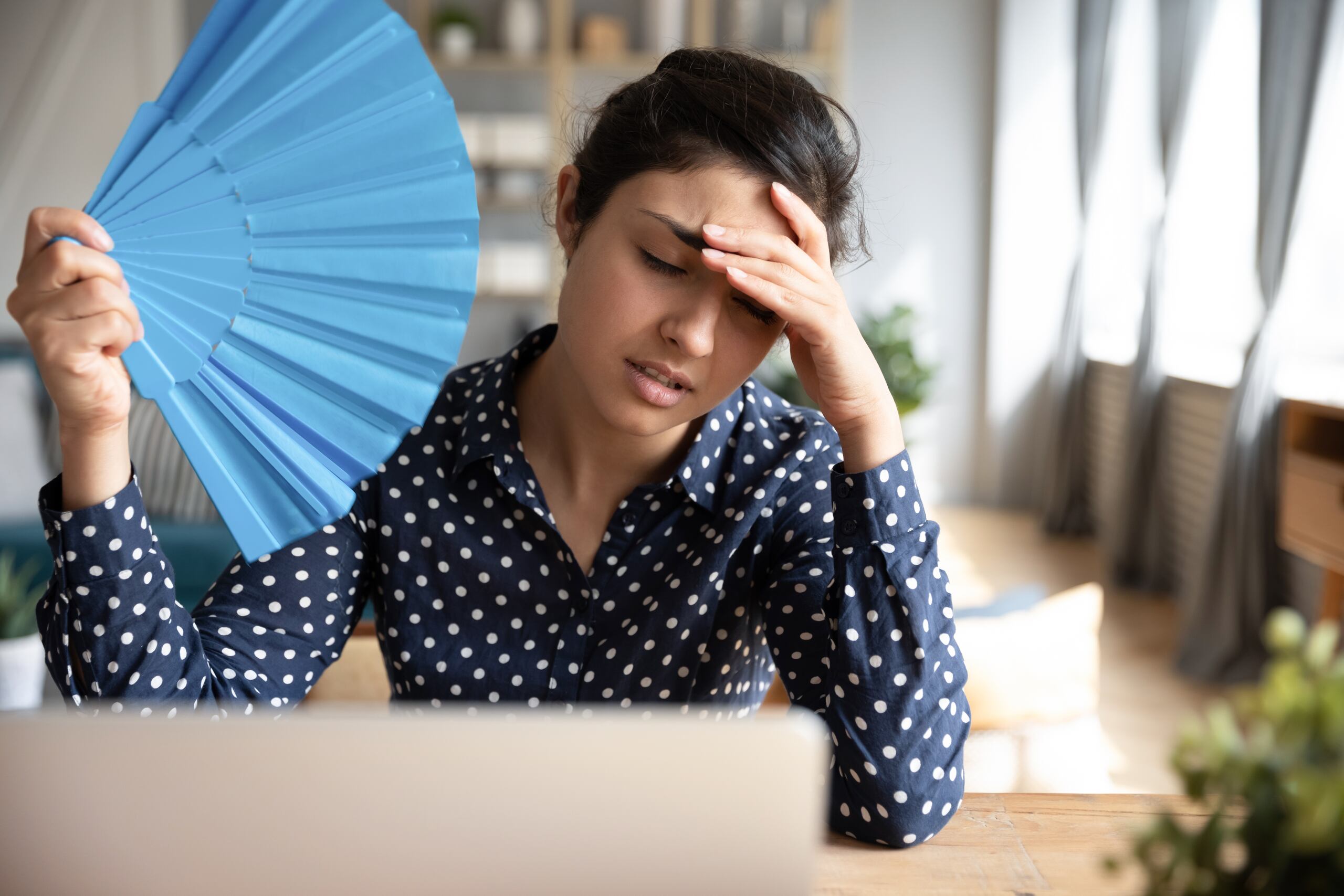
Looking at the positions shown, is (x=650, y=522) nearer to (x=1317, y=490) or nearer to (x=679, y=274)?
(x=679, y=274)

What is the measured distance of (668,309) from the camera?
1072 millimetres

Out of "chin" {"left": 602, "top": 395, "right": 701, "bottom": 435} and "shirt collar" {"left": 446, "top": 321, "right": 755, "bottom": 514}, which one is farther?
"shirt collar" {"left": 446, "top": 321, "right": 755, "bottom": 514}

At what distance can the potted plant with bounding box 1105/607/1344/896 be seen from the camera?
17.7 inches

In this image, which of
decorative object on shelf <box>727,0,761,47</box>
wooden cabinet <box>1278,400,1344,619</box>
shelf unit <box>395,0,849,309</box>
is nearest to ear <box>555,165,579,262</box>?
wooden cabinet <box>1278,400,1344,619</box>

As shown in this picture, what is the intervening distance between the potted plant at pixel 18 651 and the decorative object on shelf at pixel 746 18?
4.41 m

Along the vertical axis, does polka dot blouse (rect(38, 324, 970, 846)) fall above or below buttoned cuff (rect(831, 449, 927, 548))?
below

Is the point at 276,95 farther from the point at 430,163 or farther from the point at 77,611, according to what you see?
the point at 77,611

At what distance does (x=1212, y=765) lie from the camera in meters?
0.47

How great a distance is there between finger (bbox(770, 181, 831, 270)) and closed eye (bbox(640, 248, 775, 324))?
0.07 metres

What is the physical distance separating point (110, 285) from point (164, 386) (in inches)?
3.4

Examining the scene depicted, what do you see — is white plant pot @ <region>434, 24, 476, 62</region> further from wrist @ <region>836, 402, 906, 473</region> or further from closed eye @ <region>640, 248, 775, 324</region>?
wrist @ <region>836, 402, 906, 473</region>

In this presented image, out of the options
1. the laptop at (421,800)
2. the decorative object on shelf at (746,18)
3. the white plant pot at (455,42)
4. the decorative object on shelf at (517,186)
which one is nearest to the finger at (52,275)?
the laptop at (421,800)

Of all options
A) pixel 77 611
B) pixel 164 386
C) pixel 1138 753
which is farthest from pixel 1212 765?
pixel 1138 753

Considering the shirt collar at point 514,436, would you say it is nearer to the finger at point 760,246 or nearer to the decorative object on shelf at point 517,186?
the finger at point 760,246
